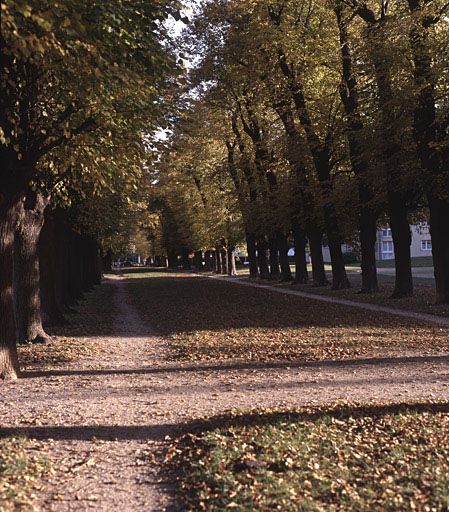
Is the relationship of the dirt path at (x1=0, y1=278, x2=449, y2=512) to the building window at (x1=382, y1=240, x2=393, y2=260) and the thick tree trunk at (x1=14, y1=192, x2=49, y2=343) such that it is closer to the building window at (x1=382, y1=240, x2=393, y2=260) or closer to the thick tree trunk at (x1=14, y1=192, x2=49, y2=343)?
the thick tree trunk at (x1=14, y1=192, x2=49, y2=343)

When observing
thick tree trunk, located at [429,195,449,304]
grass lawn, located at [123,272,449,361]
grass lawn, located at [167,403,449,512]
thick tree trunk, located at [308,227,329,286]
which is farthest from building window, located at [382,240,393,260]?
grass lawn, located at [167,403,449,512]

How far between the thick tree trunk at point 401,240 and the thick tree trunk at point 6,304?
51.8 feet

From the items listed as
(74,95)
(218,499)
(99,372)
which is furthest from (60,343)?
(218,499)

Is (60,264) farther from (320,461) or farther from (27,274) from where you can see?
(320,461)

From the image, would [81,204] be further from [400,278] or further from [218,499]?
[218,499]

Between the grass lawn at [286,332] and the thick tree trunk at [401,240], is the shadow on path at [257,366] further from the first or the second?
the thick tree trunk at [401,240]

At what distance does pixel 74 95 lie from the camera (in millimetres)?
10055

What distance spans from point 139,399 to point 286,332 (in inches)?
308

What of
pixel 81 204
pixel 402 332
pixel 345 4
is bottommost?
pixel 402 332

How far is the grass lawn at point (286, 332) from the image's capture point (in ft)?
42.5

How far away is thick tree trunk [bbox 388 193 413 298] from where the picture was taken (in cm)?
2375

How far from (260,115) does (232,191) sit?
34.6 feet

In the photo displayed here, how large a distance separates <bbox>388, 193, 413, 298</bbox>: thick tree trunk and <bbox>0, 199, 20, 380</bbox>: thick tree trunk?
1580 cm

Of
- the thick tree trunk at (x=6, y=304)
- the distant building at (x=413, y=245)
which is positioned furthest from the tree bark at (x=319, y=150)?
the distant building at (x=413, y=245)
